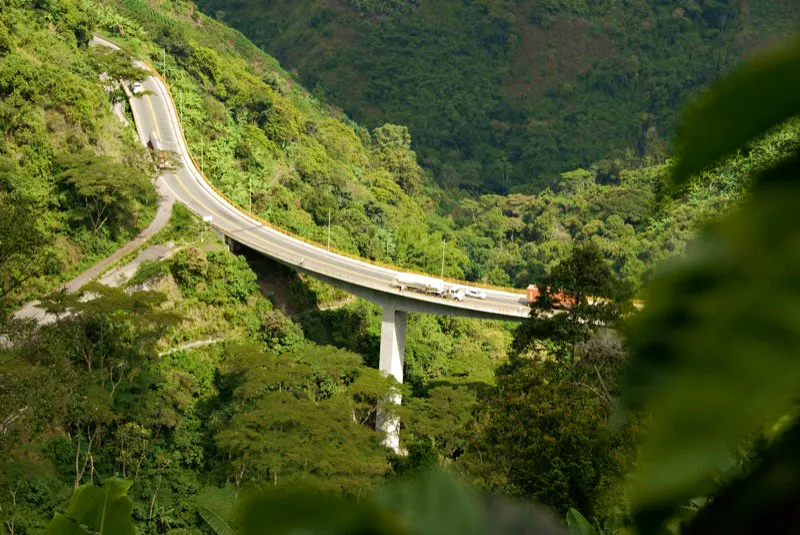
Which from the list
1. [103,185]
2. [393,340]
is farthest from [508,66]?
[103,185]

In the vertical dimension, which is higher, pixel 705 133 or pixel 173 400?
pixel 173 400

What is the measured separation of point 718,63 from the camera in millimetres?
58344

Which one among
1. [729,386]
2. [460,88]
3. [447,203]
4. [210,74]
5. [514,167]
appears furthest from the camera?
[460,88]

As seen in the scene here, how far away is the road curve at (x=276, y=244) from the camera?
22484mm

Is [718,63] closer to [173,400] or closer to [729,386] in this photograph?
[173,400]

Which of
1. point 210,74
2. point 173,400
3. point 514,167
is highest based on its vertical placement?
point 514,167

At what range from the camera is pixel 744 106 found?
302mm

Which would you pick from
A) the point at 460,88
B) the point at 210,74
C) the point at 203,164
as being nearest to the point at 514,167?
the point at 460,88

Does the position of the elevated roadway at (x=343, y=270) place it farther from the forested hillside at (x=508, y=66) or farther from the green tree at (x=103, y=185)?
the forested hillside at (x=508, y=66)

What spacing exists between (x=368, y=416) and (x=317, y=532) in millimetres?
19212

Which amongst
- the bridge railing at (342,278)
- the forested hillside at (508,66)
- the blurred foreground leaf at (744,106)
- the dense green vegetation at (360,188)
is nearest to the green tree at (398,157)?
the dense green vegetation at (360,188)

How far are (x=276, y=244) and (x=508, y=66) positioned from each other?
43.1 metres

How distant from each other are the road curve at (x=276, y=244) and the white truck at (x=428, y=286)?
0.18 metres

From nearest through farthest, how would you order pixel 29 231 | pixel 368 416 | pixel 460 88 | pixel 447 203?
pixel 29 231 → pixel 368 416 → pixel 447 203 → pixel 460 88
